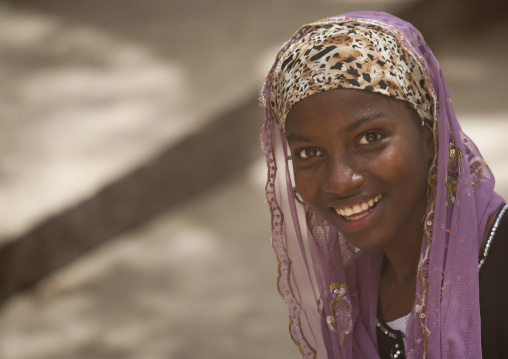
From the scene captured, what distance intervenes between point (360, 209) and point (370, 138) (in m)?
0.20

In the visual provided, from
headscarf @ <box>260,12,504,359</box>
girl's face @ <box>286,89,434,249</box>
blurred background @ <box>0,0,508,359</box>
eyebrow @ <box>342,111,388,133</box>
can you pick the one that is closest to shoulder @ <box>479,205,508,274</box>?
headscarf @ <box>260,12,504,359</box>

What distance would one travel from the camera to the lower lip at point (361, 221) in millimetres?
2043

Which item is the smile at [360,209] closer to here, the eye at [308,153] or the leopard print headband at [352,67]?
the eye at [308,153]

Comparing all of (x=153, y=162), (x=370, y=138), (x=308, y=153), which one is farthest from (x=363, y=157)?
(x=153, y=162)

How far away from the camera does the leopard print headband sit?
199cm

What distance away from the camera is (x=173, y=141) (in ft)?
16.8

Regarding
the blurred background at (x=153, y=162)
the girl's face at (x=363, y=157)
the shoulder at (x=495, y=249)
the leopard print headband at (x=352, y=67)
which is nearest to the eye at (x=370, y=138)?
the girl's face at (x=363, y=157)

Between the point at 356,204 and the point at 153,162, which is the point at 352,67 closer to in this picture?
the point at 356,204

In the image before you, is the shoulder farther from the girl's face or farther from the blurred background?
the blurred background

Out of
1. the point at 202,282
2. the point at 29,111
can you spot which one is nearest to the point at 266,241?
the point at 202,282

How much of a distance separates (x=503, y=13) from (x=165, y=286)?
3849mm

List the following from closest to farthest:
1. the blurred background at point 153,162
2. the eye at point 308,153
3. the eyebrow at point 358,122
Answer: the eyebrow at point 358,122 < the eye at point 308,153 < the blurred background at point 153,162

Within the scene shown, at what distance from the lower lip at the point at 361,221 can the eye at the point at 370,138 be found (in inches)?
6.2

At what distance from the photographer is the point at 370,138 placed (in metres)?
1.99
